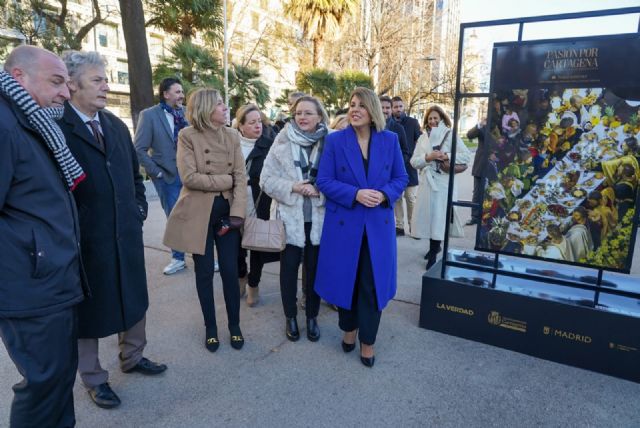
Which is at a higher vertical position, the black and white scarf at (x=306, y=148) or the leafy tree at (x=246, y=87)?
the leafy tree at (x=246, y=87)

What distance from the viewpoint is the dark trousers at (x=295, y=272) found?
333 cm

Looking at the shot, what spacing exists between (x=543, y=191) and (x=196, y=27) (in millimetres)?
13889

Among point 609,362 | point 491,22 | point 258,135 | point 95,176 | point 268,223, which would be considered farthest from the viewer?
point 258,135

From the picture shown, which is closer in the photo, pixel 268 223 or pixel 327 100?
pixel 268 223

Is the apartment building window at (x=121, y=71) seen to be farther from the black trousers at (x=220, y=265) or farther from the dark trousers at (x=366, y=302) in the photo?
the dark trousers at (x=366, y=302)

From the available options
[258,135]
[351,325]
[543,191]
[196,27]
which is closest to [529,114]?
[543,191]

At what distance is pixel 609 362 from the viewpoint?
9.32ft

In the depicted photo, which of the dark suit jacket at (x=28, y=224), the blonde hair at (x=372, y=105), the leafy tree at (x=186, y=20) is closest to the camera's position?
the dark suit jacket at (x=28, y=224)

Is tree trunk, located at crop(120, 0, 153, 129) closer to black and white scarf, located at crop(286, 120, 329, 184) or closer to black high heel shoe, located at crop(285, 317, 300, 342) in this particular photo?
black and white scarf, located at crop(286, 120, 329, 184)

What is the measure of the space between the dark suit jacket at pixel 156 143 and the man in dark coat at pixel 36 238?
2.69 m

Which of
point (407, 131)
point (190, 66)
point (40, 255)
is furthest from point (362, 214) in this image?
point (190, 66)

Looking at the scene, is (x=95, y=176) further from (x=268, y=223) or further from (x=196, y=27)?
(x=196, y=27)

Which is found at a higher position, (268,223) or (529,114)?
(529,114)

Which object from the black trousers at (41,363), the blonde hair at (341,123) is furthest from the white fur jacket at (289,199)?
the black trousers at (41,363)
